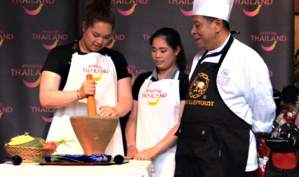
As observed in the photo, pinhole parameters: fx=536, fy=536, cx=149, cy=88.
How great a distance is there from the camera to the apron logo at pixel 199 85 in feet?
8.53

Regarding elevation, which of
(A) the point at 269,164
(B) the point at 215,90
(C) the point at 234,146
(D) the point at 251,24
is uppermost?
(D) the point at 251,24

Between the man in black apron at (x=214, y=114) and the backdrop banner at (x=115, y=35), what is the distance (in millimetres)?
1274

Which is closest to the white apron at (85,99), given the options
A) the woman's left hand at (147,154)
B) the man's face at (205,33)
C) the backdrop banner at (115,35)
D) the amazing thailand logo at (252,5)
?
the woman's left hand at (147,154)

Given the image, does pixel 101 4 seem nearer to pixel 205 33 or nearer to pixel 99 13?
pixel 99 13

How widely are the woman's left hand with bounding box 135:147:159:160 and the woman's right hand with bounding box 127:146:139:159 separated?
11 cm

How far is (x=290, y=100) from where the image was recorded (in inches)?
162

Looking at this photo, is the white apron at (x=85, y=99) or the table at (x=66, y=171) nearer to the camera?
the table at (x=66, y=171)

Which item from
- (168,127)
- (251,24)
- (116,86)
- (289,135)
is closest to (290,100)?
(289,135)

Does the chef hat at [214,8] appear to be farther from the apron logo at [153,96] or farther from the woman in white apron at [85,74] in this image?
the apron logo at [153,96]

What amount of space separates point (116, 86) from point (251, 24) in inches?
57.3

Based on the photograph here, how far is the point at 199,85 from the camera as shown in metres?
2.62

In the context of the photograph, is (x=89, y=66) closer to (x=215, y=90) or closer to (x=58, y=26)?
(x=215, y=90)

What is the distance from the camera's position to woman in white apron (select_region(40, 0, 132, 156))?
9.32 ft

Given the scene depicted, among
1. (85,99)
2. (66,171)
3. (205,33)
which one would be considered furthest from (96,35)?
(66,171)
